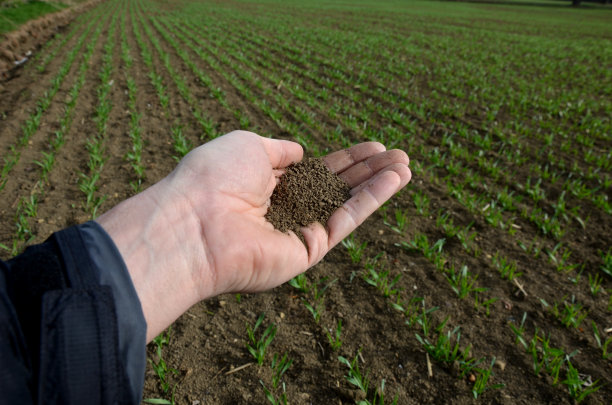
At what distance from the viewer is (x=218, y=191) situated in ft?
7.65

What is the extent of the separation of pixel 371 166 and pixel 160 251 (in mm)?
1959

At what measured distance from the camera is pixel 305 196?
282cm

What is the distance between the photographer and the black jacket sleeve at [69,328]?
114 centimetres

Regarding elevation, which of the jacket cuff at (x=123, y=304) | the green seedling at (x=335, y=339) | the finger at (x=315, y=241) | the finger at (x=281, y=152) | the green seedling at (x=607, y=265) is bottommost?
the green seedling at (x=607, y=265)

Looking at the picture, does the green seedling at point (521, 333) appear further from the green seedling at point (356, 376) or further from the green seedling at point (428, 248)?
the green seedling at point (356, 376)

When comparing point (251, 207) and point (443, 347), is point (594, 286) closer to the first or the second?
point (443, 347)

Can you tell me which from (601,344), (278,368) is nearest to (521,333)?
(601,344)

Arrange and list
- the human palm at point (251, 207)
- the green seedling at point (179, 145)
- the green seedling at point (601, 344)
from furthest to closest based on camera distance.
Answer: the green seedling at point (179, 145), the green seedling at point (601, 344), the human palm at point (251, 207)

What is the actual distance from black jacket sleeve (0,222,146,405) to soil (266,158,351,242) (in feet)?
4.09

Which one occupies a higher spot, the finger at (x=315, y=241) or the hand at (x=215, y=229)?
the hand at (x=215, y=229)

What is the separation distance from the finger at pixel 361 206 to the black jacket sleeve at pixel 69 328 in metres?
1.45

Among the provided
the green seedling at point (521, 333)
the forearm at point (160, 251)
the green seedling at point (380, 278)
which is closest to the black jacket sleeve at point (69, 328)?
the forearm at point (160, 251)

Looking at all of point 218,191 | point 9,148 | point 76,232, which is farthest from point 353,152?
point 9,148

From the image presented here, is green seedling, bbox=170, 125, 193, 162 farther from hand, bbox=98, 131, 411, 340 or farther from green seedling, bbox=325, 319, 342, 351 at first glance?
green seedling, bbox=325, 319, 342, 351
